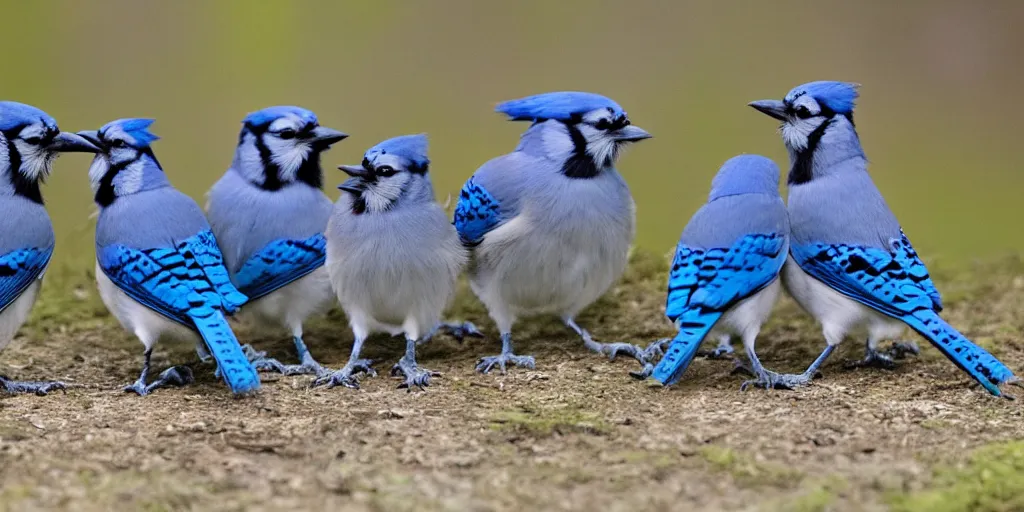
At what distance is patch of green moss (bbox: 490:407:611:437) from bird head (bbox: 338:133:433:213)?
3.97 ft

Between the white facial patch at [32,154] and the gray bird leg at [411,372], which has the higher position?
the white facial patch at [32,154]

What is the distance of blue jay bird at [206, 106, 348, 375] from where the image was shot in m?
5.18

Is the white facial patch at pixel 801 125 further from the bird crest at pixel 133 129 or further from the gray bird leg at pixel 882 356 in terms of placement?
the bird crest at pixel 133 129

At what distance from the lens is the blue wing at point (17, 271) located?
4.81 meters

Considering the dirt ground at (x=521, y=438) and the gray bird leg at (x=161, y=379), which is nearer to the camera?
the dirt ground at (x=521, y=438)

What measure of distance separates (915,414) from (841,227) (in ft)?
3.17

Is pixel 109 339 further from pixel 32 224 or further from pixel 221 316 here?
pixel 221 316

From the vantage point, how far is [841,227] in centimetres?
482

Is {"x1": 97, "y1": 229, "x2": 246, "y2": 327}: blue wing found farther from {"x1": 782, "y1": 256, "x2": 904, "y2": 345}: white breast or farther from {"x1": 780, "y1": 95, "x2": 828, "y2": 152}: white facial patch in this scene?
{"x1": 780, "y1": 95, "x2": 828, "y2": 152}: white facial patch

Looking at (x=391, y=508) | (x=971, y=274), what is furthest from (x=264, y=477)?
(x=971, y=274)

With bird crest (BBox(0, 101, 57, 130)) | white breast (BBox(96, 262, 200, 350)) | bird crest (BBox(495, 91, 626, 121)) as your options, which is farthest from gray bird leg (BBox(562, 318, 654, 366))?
bird crest (BBox(0, 101, 57, 130))

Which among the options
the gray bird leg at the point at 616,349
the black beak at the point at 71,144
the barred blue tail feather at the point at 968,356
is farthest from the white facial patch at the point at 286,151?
the barred blue tail feather at the point at 968,356

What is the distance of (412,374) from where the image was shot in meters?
4.73

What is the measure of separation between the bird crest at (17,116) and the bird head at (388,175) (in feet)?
4.85
